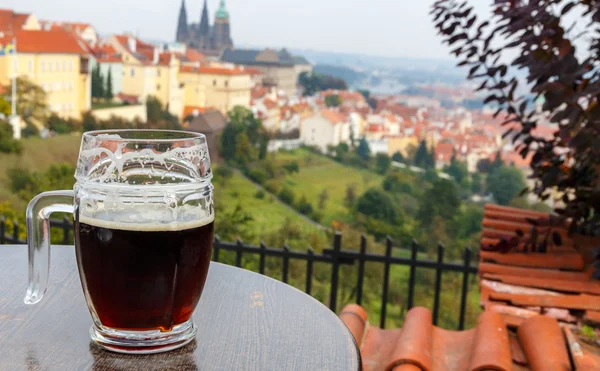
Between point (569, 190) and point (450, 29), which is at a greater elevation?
point (450, 29)

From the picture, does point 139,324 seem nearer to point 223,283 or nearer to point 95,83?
point 223,283

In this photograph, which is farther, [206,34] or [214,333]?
[206,34]

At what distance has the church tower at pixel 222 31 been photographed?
47.3m

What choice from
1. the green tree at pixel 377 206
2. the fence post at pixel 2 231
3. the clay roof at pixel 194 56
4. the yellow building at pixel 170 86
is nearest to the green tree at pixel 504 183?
the green tree at pixel 377 206

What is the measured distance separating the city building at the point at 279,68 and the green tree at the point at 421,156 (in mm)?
14558

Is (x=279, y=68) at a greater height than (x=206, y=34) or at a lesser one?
lesser

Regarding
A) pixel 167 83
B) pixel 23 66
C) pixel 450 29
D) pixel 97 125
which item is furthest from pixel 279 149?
pixel 450 29

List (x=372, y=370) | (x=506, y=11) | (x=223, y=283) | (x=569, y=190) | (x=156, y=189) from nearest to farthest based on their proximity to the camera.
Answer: (x=156, y=189)
(x=223, y=283)
(x=372, y=370)
(x=506, y=11)
(x=569, y=190)

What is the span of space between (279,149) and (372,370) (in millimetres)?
23935

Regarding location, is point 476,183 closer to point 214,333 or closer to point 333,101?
point 333,101

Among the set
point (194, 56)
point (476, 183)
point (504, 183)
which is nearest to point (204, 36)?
point (194, 56)

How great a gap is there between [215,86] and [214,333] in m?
36.1

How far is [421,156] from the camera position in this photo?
2408 cm

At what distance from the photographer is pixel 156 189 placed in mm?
624
